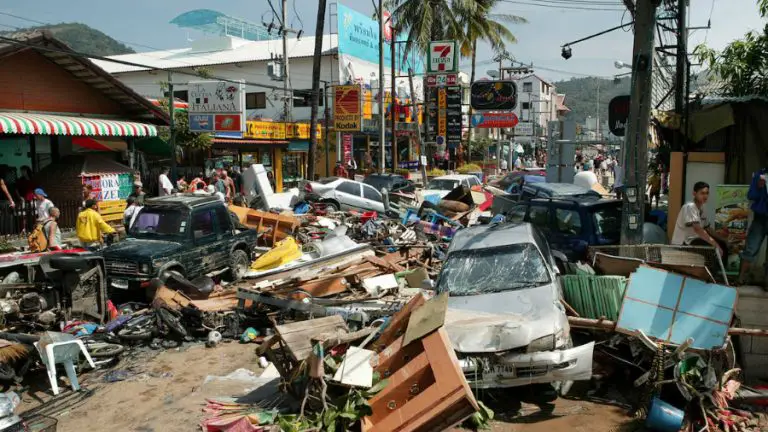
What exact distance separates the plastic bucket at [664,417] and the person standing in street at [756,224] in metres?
3.07

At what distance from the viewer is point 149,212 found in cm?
1150

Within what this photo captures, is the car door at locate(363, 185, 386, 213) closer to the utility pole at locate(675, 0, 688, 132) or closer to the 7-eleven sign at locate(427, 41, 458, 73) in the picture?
the 7-eleven sign at locate(427, 41, 458, 73)

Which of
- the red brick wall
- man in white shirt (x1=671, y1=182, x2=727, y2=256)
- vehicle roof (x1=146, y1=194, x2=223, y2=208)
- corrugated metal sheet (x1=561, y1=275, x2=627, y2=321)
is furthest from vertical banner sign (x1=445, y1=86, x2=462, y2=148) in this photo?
corrugated metal sheet (x1=561, y1=275, x2=627, y2=321)

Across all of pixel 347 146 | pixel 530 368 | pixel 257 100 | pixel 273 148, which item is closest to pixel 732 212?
pixel 530 368

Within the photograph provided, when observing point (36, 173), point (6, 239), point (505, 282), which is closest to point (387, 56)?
point (36, 173)

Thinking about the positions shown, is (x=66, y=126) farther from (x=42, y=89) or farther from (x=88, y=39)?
(x=88, y=39)

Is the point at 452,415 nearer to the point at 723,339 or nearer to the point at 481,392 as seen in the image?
the point at 481,392

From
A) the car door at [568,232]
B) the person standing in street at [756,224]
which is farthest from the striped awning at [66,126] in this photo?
the person standing in street at [756,224]

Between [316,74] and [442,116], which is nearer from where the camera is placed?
[316,74]

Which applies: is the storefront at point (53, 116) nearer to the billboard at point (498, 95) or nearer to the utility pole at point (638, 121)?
the utility pole at point (638, 121)

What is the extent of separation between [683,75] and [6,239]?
673 inches

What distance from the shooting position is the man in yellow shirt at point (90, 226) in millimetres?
11859

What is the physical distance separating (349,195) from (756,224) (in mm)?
14364

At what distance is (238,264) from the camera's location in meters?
12.4
